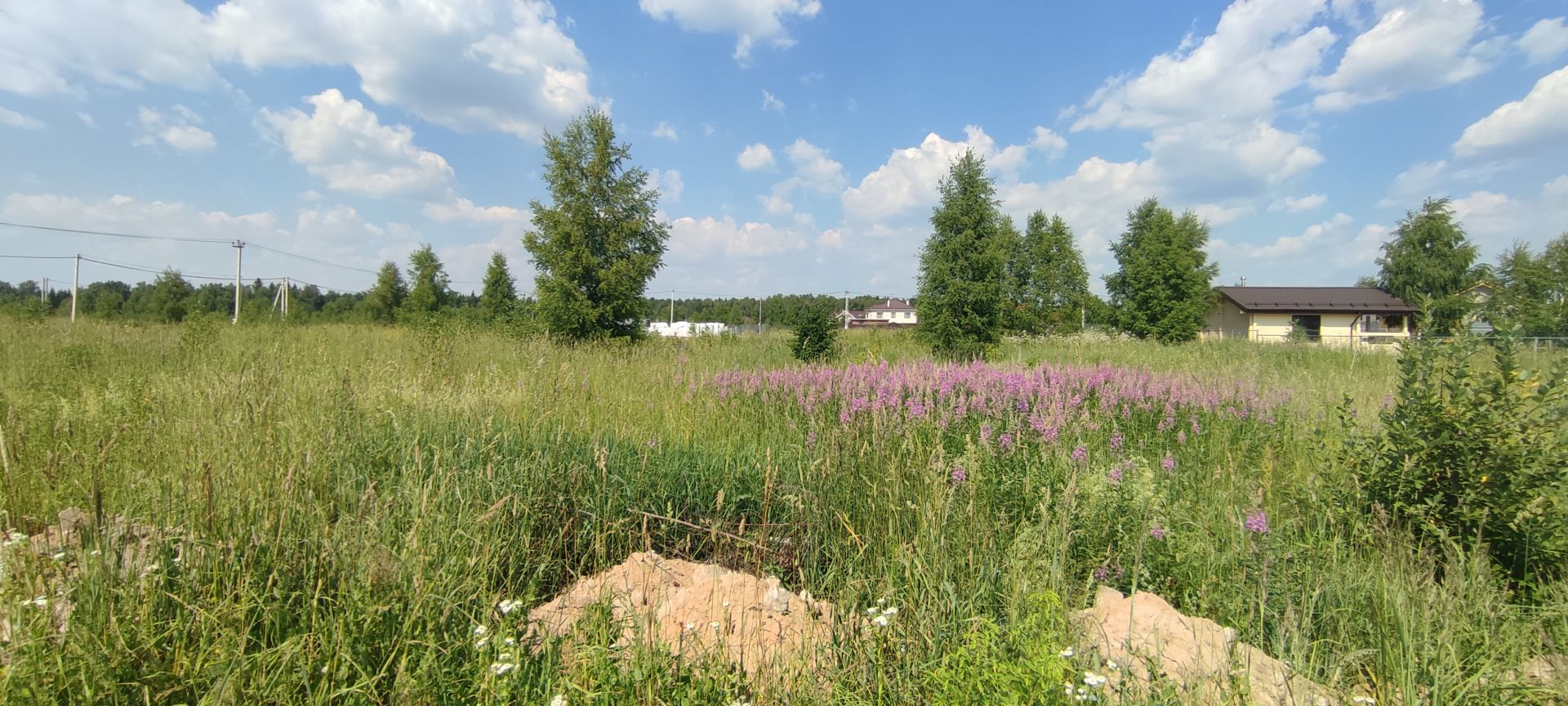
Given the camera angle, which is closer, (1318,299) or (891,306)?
(1318,299)

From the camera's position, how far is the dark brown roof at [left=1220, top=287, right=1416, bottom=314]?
4197cm

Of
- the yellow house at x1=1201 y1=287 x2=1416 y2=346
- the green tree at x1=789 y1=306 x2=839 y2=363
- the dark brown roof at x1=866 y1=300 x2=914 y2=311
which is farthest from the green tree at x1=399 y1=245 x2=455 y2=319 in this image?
the dark brown roof at x1=866 y1=300 x2=914 y2=311

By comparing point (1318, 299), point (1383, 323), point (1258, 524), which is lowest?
point (1258, 524)

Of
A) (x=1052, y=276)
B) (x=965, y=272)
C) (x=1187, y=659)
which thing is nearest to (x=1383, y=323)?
(x=1052, y=276)

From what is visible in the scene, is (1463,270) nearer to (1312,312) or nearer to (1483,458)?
(1312,312)

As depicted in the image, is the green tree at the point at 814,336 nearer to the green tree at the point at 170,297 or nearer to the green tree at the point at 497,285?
the green tree at the point at 497,285

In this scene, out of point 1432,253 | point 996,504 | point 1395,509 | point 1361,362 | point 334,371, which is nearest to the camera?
point 1395,509

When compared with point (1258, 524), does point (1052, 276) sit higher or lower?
higher

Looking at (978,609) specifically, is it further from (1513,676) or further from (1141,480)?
(1513,676)

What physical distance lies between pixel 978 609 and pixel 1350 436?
2.60m

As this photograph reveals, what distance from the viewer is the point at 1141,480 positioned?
2.98 meters

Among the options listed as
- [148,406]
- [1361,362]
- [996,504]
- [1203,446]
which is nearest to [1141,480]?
[996,504]

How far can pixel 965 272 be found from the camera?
480 inches

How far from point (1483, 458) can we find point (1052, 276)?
31617 mm
